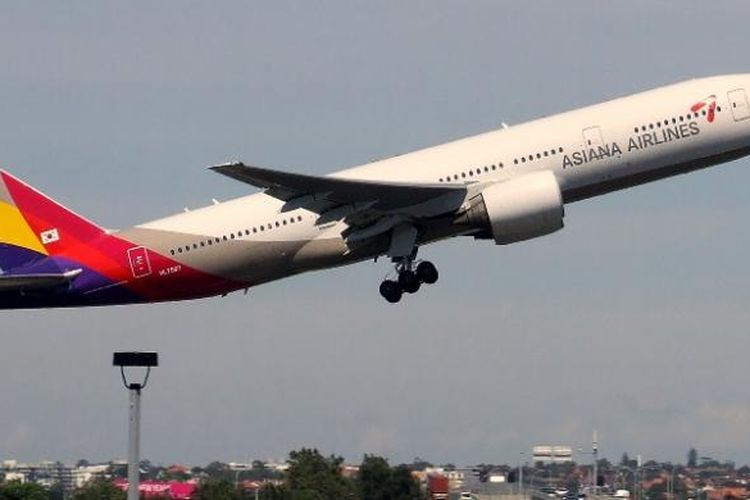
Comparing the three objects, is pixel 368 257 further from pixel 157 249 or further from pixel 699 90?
pixel 699 90

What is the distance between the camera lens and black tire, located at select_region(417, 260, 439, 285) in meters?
53.8

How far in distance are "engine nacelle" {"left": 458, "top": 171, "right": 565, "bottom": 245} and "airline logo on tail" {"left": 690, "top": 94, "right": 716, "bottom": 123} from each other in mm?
4884

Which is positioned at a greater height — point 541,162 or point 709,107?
point 709,107

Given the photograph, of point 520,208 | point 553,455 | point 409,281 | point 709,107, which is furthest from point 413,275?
point 553,455

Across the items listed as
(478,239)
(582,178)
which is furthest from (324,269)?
(582,178)

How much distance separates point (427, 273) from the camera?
176ft

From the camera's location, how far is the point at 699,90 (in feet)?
172

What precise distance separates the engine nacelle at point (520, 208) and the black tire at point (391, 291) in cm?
389

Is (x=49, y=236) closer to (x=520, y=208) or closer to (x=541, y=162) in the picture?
(x=520, y=208)

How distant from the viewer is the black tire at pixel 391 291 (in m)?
54.3

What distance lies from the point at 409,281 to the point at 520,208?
5.11m

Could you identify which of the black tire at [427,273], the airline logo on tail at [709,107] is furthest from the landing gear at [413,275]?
the airline logo on tail at [709,107]

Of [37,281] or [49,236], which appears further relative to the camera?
[49,236]

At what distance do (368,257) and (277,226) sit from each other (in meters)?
3.30
